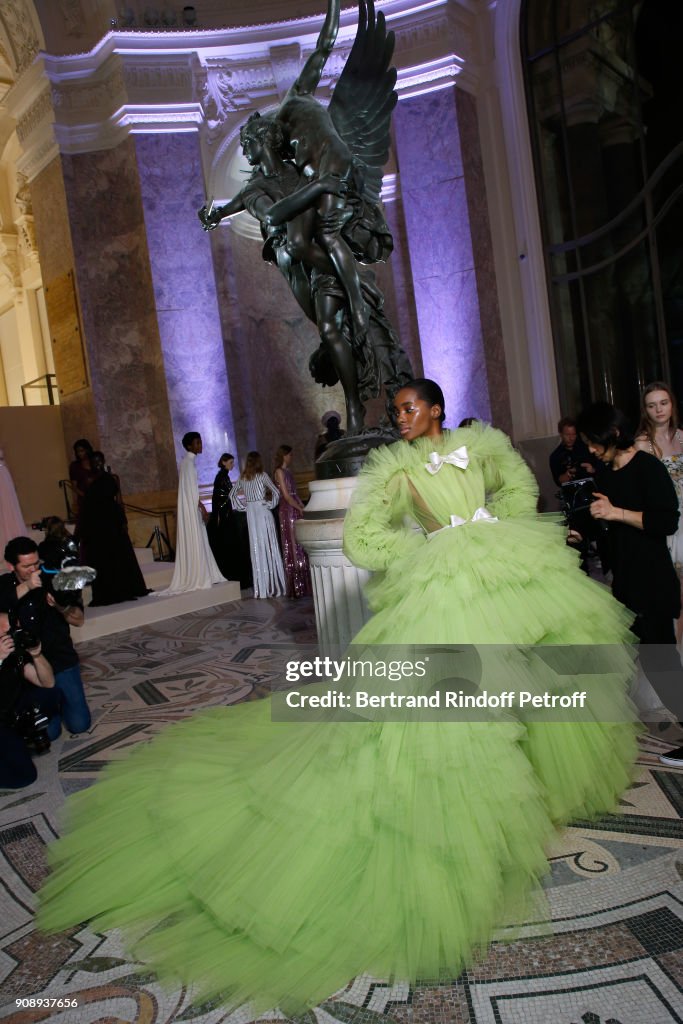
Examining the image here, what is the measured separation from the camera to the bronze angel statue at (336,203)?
4.41 meters

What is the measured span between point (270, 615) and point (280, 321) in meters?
7.32

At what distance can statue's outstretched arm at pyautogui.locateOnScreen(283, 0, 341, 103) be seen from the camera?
14.1 feet

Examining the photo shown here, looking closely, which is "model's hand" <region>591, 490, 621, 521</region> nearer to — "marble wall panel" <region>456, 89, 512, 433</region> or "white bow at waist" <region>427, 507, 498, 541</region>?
"white bow at waist" <region>427, 507, 498, 541</region>

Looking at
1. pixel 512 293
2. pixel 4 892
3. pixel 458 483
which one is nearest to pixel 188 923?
pixel 4 892

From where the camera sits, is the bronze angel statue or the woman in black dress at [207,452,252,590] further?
the woman in black dress at [207,452,252,590]

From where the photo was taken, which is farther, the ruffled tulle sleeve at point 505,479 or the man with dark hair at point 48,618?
the man with dark hair at point 48,618

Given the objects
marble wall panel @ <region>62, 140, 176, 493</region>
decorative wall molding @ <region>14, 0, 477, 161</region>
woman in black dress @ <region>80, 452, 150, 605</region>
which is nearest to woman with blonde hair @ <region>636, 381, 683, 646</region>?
woman in black dress @ <region>80, 452, 150, 605</region>

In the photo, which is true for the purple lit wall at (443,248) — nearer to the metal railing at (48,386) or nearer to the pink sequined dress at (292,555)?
the pink sequined dress at (292,555)

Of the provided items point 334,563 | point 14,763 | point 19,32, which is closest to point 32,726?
point 14,763

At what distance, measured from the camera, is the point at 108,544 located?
7918 mm

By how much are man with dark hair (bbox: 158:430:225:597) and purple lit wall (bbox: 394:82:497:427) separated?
4.03 meters

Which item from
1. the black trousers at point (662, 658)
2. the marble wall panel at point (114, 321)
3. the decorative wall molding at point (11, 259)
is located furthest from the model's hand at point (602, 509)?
the decorative wall molding at point (11, 259)

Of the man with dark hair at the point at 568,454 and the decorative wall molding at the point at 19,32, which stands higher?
the decorative wall molding at the point at 19,32

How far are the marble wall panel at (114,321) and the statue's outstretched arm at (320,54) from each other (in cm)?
724
